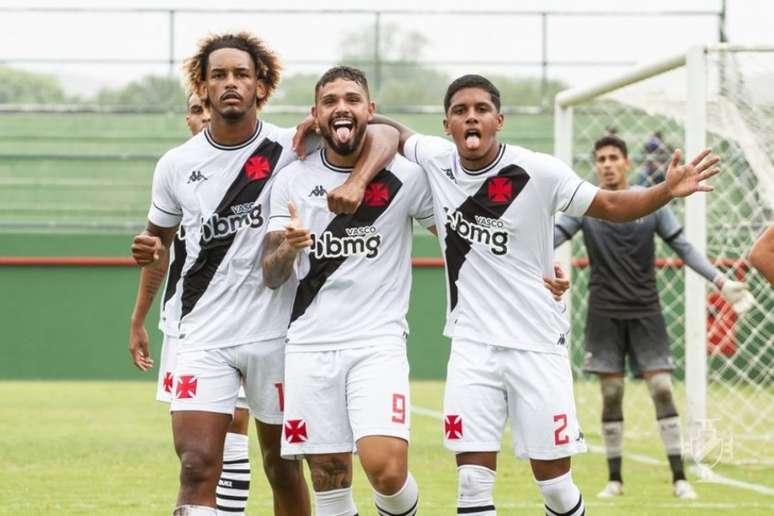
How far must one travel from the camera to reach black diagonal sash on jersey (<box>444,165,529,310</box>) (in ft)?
21.2

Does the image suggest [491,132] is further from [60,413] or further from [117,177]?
[117,177]

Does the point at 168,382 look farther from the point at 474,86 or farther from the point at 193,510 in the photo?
the point at 474,86

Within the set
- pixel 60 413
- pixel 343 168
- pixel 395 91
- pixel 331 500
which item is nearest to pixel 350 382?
pixel 331 500

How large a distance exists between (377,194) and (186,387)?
1.18 meters

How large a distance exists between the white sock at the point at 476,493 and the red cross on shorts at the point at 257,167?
158cm

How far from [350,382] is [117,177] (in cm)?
1902

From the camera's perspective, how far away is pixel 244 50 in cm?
662

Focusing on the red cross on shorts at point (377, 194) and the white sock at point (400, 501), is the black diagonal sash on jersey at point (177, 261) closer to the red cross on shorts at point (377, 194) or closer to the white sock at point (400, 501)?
the red cross on shorts at point (377, 194)

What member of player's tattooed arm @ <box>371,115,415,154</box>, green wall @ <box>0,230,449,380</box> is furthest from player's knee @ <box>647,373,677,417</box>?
green wall @ <box>0,230,449,380</box>

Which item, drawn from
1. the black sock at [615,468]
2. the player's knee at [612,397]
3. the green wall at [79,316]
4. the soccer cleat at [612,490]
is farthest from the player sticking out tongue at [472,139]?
the green wall at [79,316]

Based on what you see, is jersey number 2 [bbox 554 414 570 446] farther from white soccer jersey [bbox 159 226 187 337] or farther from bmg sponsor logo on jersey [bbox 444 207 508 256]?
white soccer jersey [bbox 159 226 187 337]

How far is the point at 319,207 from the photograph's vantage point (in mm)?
6383

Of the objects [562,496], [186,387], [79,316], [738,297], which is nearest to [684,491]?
[738,297]

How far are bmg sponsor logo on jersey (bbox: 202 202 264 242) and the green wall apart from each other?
15326mm
